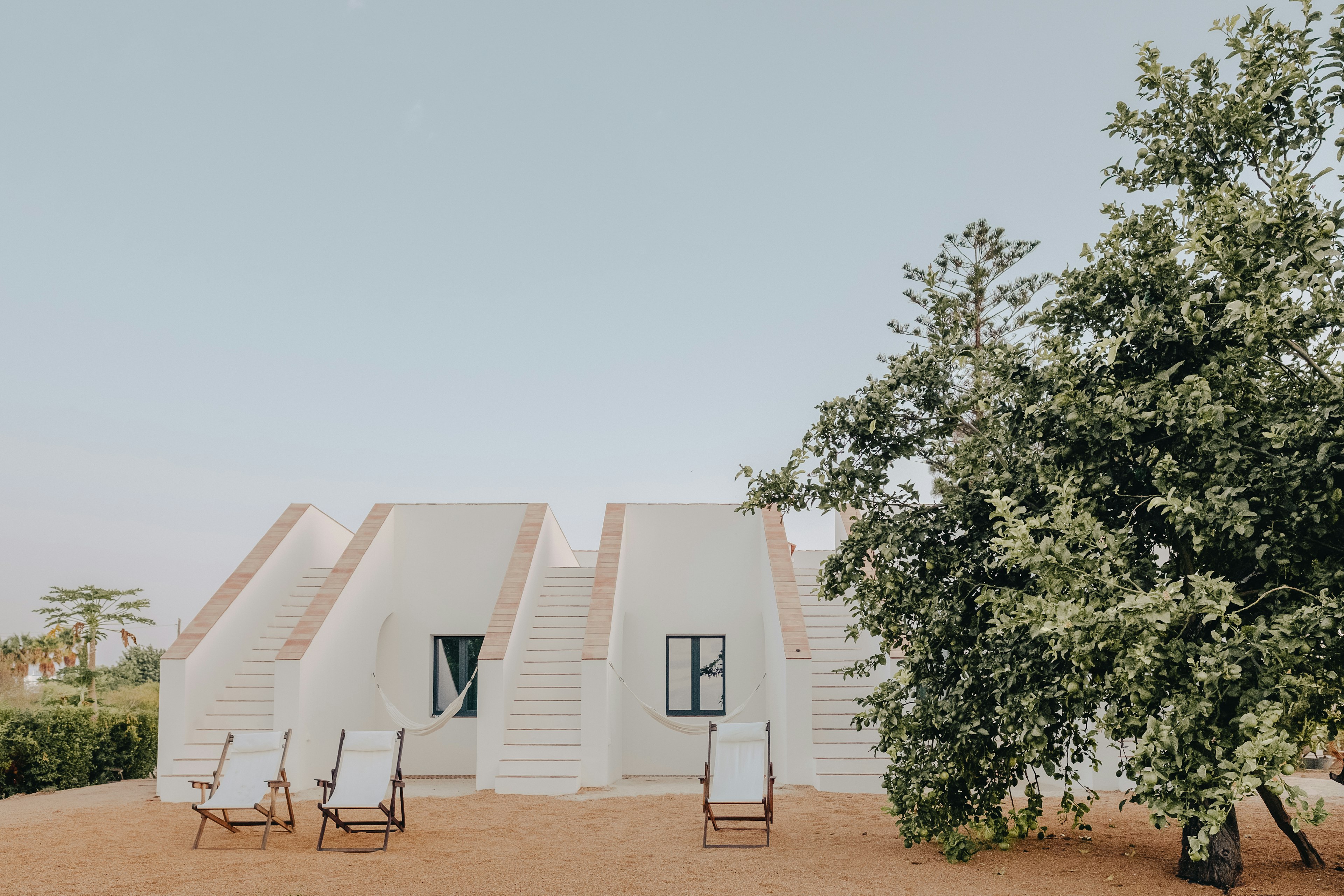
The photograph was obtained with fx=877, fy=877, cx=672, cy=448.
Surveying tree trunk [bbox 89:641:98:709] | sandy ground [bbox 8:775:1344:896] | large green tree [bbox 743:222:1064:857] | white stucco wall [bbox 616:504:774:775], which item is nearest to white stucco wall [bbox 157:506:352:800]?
sandy ground [bbox 8:775:1344:896]

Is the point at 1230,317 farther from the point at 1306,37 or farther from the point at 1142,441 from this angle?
the point at 1306,37

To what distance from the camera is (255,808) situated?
25.1 ft

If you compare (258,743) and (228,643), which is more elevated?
(228,643)

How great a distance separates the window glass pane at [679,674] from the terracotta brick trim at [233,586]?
6.31 m

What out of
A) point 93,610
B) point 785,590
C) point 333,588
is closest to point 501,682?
point 333,588

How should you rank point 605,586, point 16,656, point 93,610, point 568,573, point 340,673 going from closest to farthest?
point 340,673, point 605,586, point 568,573, point 93,610, point 16,656

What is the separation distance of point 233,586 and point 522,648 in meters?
4.21

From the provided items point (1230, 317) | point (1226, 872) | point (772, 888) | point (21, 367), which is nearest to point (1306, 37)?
point (1230, 317)

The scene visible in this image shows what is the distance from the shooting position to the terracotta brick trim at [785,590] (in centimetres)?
1118

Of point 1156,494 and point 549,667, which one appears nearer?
point 1156,494

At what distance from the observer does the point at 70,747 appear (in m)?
11.6

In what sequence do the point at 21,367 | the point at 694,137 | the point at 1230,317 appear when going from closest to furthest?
1. the point at 1230,317
2. the point at 21,367
3. the point at 694,137

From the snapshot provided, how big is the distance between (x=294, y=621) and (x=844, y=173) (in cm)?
1215

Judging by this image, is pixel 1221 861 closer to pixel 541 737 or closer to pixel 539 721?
pixel 541 737
